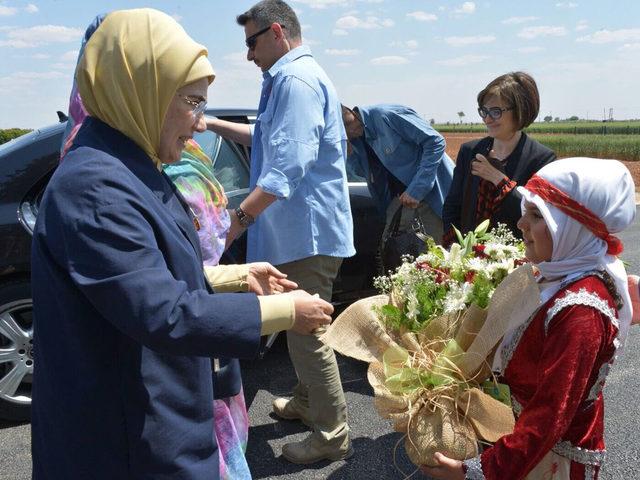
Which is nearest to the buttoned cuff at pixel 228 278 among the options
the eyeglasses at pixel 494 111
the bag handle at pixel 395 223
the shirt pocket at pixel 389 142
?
the eyeglasses at pixel 494 111

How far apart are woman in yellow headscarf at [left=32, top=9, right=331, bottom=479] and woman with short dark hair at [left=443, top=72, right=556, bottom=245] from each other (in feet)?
6.47

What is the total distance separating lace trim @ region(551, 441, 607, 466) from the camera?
5.65ft

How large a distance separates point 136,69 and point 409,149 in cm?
302

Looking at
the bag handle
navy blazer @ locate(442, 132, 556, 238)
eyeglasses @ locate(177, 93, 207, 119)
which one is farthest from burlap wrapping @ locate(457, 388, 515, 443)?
the bag handle

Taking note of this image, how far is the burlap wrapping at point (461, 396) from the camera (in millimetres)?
1707

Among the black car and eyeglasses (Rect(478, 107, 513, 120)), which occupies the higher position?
eyeglasses (Rect(478, 107, 513, 120))

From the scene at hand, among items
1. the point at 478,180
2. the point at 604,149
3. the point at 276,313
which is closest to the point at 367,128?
the point at 478,180

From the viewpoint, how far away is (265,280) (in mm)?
2133

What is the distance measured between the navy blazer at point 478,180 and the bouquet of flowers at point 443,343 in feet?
3.83

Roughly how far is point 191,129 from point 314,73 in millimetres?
1480

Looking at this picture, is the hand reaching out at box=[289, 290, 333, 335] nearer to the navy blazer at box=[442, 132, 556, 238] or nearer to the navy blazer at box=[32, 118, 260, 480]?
the navy blazer at box=[32, 118, 260, 480]

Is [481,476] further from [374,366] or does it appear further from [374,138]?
[374,138]

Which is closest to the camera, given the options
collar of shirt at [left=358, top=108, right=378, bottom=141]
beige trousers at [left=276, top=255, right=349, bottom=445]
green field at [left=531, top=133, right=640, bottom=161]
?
beige trousers at [left=276, top=255, right=349, bottom=445]

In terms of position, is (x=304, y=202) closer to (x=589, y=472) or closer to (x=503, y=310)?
(x=503, y=310)
